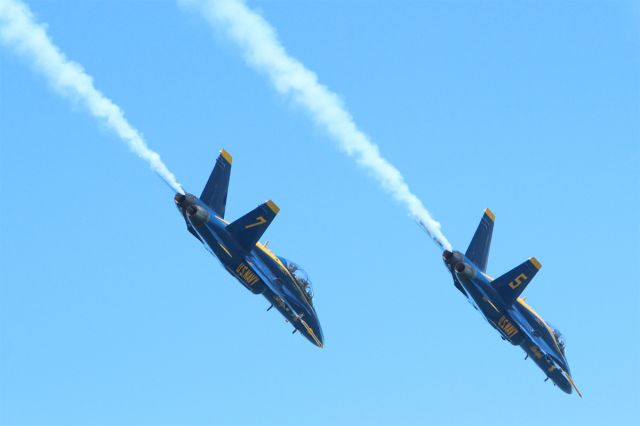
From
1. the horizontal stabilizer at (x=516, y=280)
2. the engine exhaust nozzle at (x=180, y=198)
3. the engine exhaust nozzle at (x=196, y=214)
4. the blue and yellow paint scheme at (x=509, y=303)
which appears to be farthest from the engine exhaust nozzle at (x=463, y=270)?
the engine exhaust nozzle at (x=180, y=198)

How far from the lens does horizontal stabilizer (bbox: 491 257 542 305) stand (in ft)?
204

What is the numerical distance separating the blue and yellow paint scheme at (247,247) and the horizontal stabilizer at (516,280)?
8449mm

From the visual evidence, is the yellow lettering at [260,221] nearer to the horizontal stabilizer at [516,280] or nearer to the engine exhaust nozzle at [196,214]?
the engine exhaust nozzle at [196,214]

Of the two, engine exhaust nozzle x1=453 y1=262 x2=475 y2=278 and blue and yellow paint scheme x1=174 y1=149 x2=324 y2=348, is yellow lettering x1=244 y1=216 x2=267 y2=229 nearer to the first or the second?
blue and yellow paint scheme x1=174 y1=149 x2=324 y2=348

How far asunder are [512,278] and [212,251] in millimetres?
12763

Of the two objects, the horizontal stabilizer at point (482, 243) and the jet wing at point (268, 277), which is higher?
the horizontal stabilizer at point (482, 243)

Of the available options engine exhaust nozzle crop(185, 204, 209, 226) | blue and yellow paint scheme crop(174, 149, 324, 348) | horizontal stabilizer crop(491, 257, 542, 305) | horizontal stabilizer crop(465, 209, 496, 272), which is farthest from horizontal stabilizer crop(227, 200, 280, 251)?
horizontal stabilizer crop(491, 257, 542, 305)

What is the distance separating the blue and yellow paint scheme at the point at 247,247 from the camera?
5981cm

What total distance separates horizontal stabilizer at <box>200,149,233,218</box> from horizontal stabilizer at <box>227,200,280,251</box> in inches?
41.1

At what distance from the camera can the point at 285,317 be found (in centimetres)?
6397

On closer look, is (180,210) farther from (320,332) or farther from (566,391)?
(566,391)

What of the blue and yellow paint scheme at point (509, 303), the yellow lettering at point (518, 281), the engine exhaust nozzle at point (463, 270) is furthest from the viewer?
the yellow lettering at point (518, 281)

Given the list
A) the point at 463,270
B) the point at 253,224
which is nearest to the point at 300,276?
the point at 253,224

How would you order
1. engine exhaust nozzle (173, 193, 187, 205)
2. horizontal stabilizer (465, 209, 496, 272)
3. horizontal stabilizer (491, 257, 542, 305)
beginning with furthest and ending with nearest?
horizontal stabilizer (465, 209, 496, 272)
horizontal stabilizer (491, 257, 542, 305)
engine exhaust nozzle (173, 193, 187, 205)
